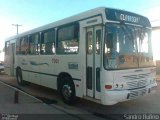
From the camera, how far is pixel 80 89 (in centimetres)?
1005

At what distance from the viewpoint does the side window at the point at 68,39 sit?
10.5m

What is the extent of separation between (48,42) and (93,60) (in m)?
3.78

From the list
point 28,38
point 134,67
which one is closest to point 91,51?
point 134,67

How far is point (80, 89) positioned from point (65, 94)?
1.23 meters

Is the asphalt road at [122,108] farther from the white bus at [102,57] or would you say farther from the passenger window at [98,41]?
Result: the passenger window at [98,41]

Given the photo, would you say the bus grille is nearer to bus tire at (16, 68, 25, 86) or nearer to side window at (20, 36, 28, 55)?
side window at (20, 36, 28, 55)

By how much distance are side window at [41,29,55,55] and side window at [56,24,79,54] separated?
0.50m

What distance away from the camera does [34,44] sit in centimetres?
1448

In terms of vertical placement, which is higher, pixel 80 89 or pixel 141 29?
pixel 141 29

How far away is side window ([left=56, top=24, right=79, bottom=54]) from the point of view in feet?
34.4

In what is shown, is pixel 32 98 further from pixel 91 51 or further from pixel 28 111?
pixel 91 51

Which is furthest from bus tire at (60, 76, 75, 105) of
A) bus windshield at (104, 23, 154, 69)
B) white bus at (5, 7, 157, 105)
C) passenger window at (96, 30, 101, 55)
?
bus windshield at (104, 23, 154, 69)

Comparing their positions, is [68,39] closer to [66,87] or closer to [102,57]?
[66,87]

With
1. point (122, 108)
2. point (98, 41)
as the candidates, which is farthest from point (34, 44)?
point (122, 108)
